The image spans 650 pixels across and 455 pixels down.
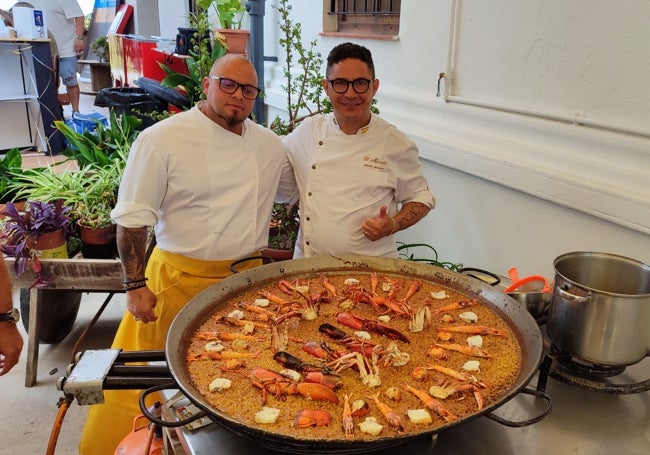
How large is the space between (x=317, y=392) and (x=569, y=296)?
747 mm

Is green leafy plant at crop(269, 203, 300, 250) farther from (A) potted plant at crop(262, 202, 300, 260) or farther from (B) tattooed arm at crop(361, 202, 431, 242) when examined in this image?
(B) tattooed arm at crop(361, 202, 431, 242)

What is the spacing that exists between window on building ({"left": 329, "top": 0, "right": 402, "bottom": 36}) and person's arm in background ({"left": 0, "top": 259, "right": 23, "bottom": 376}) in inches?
118

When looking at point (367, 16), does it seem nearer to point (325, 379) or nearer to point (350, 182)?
point (350, 182)

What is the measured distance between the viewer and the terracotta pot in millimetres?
3392

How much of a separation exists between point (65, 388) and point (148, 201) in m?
1.03

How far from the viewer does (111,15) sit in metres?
14.2

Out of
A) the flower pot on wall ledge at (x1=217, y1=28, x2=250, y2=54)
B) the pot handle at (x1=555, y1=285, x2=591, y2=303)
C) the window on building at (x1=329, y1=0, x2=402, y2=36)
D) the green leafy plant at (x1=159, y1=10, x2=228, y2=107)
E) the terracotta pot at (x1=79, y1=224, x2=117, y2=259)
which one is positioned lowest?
the terracotta pot at (x1=79, y1=224, x2=117, y2=259)

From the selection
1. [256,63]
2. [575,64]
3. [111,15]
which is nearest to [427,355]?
[575,64]

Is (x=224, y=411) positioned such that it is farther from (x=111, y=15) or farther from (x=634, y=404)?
(x=111, y=15)

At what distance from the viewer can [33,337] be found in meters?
3.42

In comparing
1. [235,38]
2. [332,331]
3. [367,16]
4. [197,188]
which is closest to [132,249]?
[197,188]

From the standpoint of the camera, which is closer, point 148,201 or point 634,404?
point 634,404

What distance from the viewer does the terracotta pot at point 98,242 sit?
3.39m

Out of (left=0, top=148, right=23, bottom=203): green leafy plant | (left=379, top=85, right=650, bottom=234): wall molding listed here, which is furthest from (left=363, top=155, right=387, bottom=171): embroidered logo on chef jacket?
(left=0, top=148, right=23, bottom=203): green leafy plant
